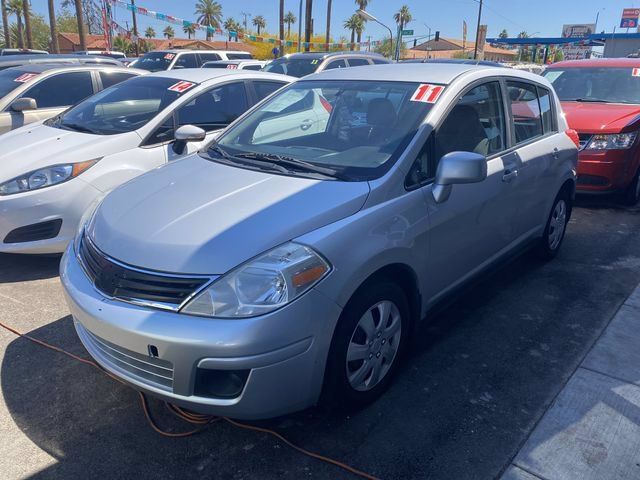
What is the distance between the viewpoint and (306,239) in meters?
2.38

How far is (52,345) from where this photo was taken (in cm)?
343

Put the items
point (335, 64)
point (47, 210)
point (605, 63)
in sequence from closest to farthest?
point (47, 210), point (605, 63), point (335, 64)

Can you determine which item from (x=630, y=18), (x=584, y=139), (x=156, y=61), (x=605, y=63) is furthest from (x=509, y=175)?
(x=630, y=18)

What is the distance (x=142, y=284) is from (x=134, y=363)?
1.19 ft

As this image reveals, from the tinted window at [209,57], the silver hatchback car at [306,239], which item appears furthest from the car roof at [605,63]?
the tinted window at [209,57]

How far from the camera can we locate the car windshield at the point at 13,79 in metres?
7.14

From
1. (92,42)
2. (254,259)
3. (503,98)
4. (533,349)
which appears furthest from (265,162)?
(92,42)

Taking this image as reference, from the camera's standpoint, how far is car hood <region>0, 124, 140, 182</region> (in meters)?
4.39

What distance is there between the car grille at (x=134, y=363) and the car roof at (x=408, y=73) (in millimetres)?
A: 2295

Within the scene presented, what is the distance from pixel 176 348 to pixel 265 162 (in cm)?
139

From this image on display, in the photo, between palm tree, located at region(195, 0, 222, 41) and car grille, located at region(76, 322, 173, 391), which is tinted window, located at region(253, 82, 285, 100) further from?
palm tree, located at region(195, 0, 222, 41)

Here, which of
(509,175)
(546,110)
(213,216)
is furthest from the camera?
(546,110)

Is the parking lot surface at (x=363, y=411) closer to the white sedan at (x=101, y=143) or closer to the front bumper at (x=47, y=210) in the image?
the front bumper at (x=47, y=210)

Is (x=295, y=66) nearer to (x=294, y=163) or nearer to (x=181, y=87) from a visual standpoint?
(x=181, y=87)
